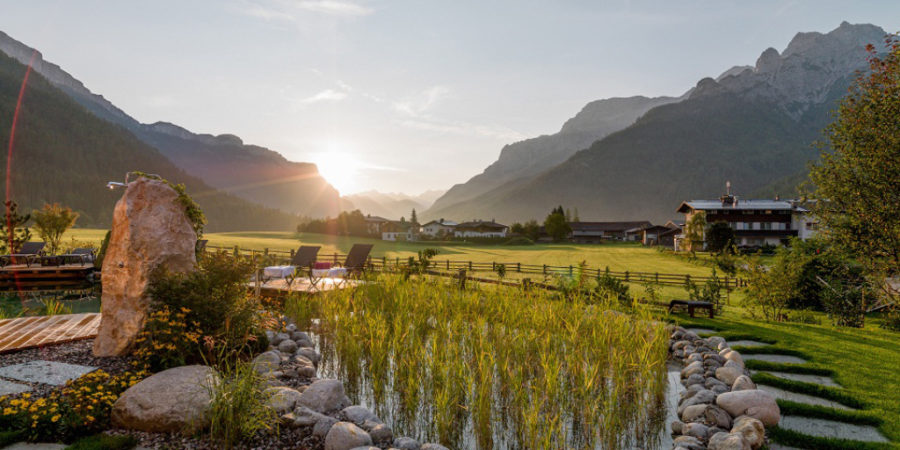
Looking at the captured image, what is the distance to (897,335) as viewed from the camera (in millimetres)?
8352

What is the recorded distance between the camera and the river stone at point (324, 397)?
466 centimetres

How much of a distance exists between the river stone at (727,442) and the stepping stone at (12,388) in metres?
6.89

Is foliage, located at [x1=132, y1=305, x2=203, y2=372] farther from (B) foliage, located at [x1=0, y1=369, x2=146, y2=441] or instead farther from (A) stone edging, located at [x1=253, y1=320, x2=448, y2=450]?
(A) stone edging, located at [x1=253, y1=320, x2=448, y2=450]

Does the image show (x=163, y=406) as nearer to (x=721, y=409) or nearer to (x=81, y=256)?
(x=721, y=409)

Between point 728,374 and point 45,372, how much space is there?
844cm

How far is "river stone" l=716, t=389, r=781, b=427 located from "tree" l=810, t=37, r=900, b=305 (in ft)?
19.6

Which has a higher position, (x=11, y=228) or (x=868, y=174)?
(x=868, y=174)

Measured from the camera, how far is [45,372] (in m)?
4.79

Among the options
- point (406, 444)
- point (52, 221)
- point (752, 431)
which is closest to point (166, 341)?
point (406, 444)

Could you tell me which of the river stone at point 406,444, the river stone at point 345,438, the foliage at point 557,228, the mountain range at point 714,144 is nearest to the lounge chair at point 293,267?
the river stone at point 345,438

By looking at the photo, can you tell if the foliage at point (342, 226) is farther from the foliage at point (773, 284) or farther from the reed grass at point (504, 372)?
the reed grass at point (504, 372)

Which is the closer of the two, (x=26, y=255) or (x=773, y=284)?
(x=773, y=284)

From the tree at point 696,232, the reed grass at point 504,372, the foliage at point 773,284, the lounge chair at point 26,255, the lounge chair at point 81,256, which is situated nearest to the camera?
the reed grass at point 504,372

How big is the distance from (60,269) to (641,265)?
109 feet
